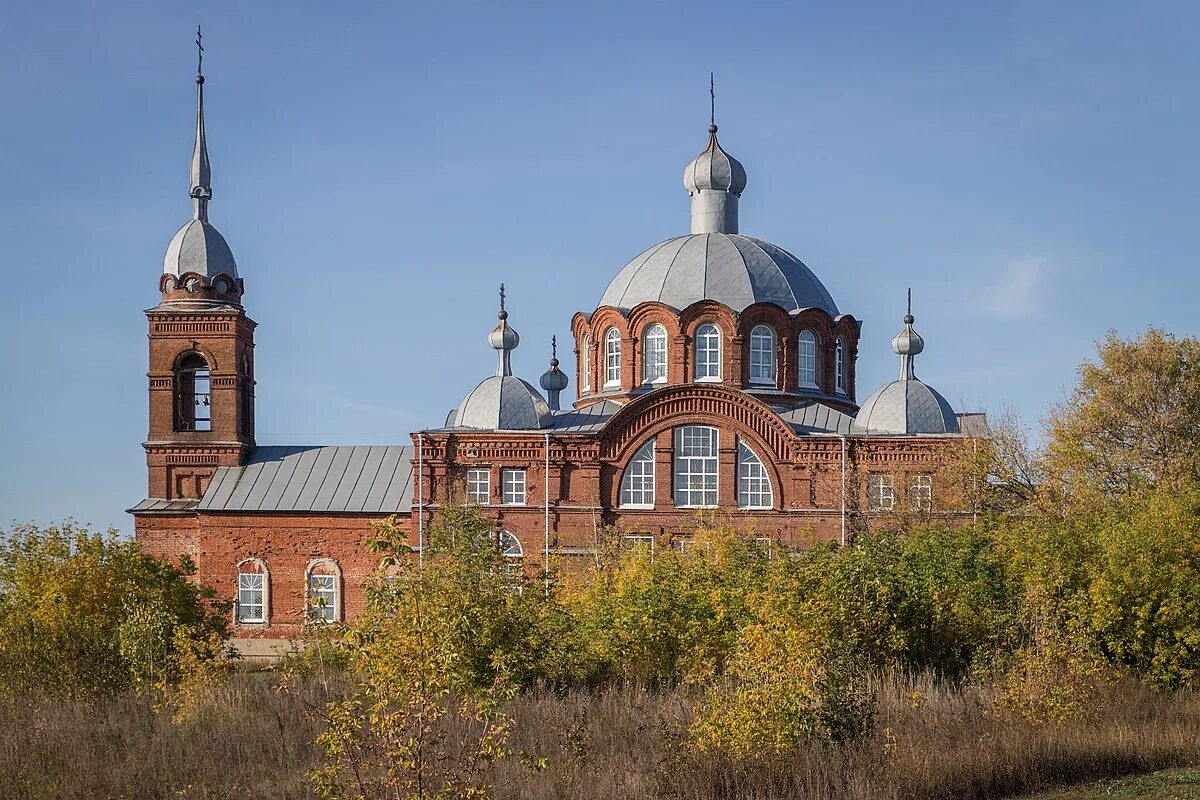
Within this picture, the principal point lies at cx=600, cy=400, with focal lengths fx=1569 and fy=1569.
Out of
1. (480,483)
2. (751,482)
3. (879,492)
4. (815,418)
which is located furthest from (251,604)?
(879,492)

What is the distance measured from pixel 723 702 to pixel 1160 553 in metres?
9.92

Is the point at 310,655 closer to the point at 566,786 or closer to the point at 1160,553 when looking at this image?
the point at 566,786

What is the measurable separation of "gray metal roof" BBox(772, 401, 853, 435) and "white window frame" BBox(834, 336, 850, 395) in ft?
5.28

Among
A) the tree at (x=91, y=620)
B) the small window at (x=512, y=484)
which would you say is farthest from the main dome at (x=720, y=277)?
the tree at (x=91, y=620)

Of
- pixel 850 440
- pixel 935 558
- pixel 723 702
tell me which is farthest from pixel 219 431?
pixel 723 702

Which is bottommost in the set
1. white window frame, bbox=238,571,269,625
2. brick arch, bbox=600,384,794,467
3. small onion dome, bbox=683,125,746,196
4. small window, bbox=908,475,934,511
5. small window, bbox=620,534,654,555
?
white window frame, bbox=238,571,269,625

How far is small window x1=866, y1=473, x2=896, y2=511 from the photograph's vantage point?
34906mm

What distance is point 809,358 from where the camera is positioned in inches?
1549

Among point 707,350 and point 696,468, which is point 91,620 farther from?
point 707,350

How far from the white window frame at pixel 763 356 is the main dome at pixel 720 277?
75cm

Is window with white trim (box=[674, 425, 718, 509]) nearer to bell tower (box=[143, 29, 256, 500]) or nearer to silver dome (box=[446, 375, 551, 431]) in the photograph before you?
silver dome (box=[446, 375, 551, 431])

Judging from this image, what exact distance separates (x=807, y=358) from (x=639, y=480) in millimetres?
6209

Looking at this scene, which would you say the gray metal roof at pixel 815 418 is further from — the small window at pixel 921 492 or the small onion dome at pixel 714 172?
the small onion dome at pixel 714 172

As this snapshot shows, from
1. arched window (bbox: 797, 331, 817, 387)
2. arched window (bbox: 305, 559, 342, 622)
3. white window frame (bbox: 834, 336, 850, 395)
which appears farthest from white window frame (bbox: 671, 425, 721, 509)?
arched window (bbox: 305, 559, 342, 622)
